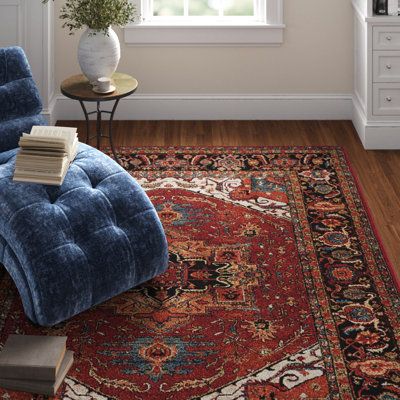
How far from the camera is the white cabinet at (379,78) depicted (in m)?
6.15

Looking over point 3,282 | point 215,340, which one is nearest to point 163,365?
point 215,340

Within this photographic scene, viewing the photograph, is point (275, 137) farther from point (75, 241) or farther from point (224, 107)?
point (75, 241)

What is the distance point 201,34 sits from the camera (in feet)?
21.9

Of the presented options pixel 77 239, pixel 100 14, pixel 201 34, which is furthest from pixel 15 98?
pixel 201 34

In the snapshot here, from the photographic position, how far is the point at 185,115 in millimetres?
6902

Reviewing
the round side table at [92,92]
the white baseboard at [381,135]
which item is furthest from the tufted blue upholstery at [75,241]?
the white baseboard at [381,135]

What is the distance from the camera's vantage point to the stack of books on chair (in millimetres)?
4395

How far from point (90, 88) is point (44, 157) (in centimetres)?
137

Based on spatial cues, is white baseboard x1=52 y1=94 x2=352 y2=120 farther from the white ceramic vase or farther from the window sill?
the white ceramic vase

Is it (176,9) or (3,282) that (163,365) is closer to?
(3,282)

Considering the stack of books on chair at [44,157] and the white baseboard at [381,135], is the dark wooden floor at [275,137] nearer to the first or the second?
the white baseboard at [381,135]

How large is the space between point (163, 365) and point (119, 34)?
10.8ft

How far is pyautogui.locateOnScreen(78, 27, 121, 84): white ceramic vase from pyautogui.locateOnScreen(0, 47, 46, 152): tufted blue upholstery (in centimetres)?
59

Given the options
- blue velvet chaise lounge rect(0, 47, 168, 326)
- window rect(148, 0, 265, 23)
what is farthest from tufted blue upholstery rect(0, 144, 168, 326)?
window rect(148, 0, 265, 23)
